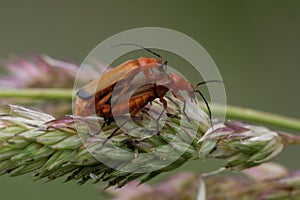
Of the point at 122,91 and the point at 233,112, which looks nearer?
the point at 122,91

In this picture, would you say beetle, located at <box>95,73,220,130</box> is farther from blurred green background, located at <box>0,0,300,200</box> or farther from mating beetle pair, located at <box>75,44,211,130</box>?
blurred green background, located at <box>0,0,300,200</box>

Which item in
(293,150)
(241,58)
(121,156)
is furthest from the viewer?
(241,58)

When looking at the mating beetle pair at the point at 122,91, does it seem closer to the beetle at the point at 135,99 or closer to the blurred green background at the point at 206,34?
the beetle at the point at 135,99

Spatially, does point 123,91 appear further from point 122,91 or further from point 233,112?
point 233,112

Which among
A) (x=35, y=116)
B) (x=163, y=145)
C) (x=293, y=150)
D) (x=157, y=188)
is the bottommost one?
(x=293, y=150)

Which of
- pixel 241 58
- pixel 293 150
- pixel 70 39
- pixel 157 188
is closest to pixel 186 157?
pixel 157 188

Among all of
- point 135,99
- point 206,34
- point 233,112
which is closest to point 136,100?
point 135,99

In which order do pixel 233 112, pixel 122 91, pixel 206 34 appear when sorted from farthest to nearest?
pixel 206 34 → pixel 233 112 → pixel 122 91

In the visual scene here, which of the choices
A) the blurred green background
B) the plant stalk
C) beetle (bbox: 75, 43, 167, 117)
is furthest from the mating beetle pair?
the blurred green background

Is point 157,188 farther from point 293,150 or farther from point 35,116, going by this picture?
point 293,150
